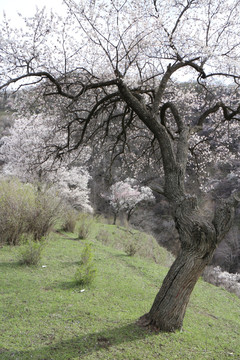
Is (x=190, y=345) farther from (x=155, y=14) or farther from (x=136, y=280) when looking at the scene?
(x=155, y=14)

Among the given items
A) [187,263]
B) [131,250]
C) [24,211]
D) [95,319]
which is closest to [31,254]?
[24,211]

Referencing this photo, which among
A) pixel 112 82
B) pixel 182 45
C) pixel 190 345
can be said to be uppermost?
pixel 182 45

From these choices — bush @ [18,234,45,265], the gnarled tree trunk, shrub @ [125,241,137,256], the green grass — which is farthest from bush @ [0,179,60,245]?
the gnarled tree trunk

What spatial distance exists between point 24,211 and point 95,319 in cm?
436

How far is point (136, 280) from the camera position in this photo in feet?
19.7

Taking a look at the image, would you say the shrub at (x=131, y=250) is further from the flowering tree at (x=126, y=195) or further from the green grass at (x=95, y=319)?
the flowering tree at (x=126, y=195)

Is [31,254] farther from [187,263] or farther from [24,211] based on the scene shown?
[187,263]

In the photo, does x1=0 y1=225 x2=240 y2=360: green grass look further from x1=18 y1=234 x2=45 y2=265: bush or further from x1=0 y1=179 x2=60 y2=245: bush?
x1=0 y1=179 x2=60 y2=245: bush

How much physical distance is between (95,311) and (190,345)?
1382 millimetres

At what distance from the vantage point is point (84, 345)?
2.87m

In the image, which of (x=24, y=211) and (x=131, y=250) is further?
(x=131, y=250)

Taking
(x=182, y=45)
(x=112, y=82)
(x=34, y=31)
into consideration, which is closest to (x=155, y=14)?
(x=182, y=45)

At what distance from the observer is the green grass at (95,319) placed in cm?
282

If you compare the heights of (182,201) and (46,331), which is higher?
(182,201)
